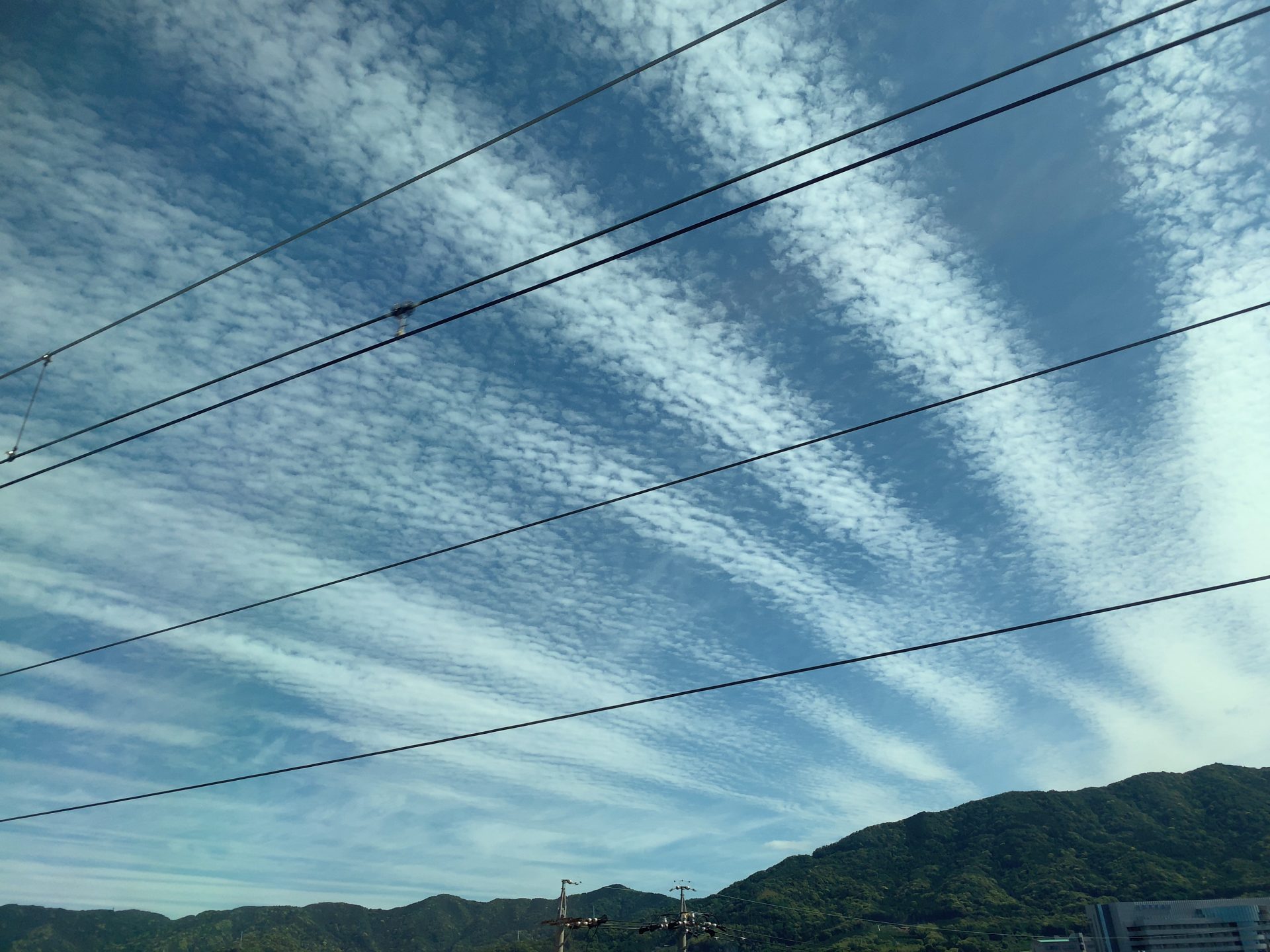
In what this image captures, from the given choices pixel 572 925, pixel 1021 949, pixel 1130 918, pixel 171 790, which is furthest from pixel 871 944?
pixel 171 790

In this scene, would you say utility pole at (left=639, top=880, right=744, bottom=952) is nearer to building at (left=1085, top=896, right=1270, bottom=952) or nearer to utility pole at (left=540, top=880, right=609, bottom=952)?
utility pole at (left=540, top=880, right=609, bottom=952)

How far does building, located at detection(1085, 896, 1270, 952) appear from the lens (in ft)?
438

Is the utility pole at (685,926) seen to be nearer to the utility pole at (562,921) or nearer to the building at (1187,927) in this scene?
the utility pole at (562,921)

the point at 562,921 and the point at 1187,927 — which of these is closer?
the point at 562,921

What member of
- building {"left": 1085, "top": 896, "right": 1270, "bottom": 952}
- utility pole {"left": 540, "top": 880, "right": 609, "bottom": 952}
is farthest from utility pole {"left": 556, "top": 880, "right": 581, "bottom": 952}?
building {"left": 1085, "top": 896, "right": 1270, "bottom": 952}

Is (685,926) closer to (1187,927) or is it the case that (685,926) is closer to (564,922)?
(564,922)

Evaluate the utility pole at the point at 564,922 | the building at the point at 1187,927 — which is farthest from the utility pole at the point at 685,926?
the building at the point at 1187,927

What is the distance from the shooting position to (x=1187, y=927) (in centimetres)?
13738

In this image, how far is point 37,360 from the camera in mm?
16875

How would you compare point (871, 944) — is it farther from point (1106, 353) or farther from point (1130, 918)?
point (1106, 353)

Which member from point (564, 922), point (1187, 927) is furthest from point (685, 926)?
point (1187, 927)

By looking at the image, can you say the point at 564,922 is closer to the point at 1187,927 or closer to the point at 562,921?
the point at 562,921

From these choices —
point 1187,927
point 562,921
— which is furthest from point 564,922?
point 1187,927

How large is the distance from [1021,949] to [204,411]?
23103cm
